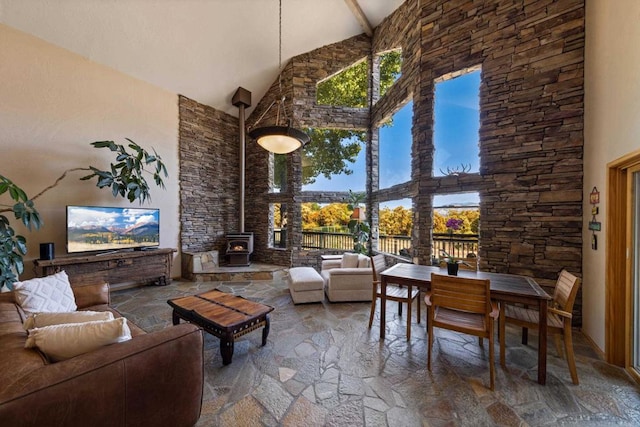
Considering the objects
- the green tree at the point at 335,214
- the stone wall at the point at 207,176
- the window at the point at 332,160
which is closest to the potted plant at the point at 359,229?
the green tree at the point at 335,214

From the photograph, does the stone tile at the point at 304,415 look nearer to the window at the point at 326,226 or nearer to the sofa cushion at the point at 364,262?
the sofa cushion at the point at 364,262

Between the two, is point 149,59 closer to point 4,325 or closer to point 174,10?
point 174,10

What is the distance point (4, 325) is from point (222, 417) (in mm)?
1759

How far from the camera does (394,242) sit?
545 centimetres

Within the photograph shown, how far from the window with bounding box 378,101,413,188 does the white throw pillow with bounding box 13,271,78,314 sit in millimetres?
5186

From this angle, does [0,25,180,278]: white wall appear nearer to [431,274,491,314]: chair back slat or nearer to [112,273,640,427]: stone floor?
[112,273,640,427]: stone floor

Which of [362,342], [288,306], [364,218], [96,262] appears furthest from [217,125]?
[362,342]

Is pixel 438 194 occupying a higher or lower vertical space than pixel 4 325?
higher

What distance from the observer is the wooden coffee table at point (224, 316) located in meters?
2.29

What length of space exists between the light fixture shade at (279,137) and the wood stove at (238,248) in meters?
3.30

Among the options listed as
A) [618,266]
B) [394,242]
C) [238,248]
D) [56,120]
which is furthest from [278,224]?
[618,266]

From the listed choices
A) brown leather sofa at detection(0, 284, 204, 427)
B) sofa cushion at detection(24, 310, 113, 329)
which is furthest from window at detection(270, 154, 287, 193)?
brown leather sofa at detection(0, 284, 204, 427)

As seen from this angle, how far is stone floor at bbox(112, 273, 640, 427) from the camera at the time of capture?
1725 millimetres

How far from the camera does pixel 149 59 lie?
4562 mm
